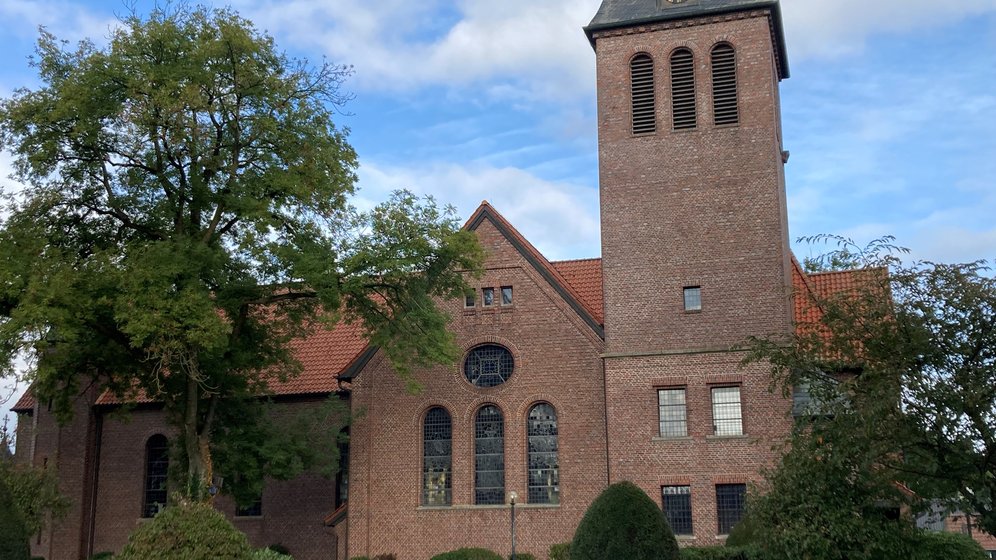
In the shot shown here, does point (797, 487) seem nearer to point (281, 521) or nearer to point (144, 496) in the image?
point (281, 521)

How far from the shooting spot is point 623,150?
30734 millimetres

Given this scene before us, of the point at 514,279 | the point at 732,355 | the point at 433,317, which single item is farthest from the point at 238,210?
the point at 732,355

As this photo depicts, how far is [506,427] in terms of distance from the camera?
31281mm

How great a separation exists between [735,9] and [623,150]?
506 centimetres

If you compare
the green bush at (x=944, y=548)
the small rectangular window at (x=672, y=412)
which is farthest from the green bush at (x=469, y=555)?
the green bush at (x=944, y=548)

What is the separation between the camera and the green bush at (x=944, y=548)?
20.2m

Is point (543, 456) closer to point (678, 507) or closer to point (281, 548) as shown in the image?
point (678, 507)

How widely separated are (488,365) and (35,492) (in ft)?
47.3

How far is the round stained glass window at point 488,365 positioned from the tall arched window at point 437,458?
1425 millimetres

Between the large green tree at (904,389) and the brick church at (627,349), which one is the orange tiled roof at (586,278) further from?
the large green tree at (904,389)

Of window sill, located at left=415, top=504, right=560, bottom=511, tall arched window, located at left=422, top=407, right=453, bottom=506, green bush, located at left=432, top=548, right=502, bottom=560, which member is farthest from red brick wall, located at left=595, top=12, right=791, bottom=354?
green bush, located at left=432, top=548, right=502, bottom=560

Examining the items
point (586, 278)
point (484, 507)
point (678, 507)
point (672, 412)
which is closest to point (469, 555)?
point (484, 507)

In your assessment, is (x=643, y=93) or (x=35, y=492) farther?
(x=35, y=492)

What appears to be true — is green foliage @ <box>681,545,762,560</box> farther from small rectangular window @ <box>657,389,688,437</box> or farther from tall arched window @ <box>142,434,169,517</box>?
tall arched window @ <box>142,434,169,517</box>
